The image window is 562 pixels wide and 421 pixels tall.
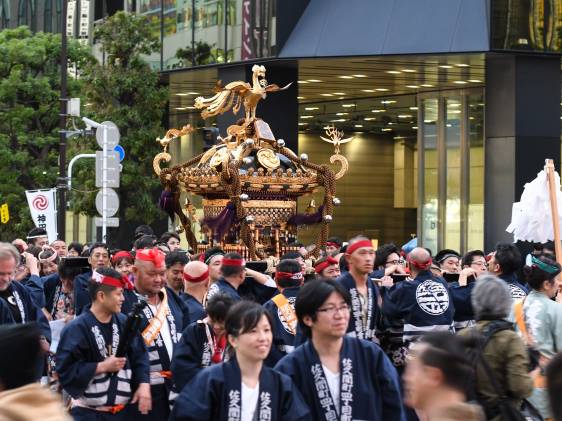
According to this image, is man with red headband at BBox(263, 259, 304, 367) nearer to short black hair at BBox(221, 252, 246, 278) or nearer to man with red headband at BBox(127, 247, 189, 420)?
short black hair at BBox(221, 252, 246, 278)

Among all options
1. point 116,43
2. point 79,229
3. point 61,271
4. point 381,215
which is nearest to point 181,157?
point 116,43

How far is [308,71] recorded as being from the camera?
28547mm

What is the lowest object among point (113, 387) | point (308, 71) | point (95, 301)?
point (113, 387)

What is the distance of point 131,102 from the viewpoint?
32.5 m

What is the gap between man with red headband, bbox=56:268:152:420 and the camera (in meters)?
8.32

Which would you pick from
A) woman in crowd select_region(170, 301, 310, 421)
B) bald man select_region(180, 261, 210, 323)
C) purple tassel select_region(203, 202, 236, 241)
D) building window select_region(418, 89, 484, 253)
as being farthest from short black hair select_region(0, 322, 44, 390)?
building window select_region(418, 89, 484, 253)

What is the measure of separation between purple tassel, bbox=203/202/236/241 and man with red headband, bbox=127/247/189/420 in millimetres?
6306

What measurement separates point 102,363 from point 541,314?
279cm

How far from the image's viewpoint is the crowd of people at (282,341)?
5.03 m

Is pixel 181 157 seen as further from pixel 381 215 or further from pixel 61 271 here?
pixel 61 271

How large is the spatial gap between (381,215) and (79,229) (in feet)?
37.2

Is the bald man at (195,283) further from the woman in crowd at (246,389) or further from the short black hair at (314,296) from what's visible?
the woman in crowd at (246,389)

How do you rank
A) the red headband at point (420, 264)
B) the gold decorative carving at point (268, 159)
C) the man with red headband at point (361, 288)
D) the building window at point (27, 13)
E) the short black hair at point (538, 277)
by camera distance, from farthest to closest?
the building window at point (27, 13) < the gold decorative carving at point (268, 159) < the red headband at point (420, 264) < the man with red headband at point (361, 288) < the short black hair at point (538, 277)

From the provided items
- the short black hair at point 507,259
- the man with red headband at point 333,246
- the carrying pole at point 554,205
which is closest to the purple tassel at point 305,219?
the man with red headband at point 333,246
